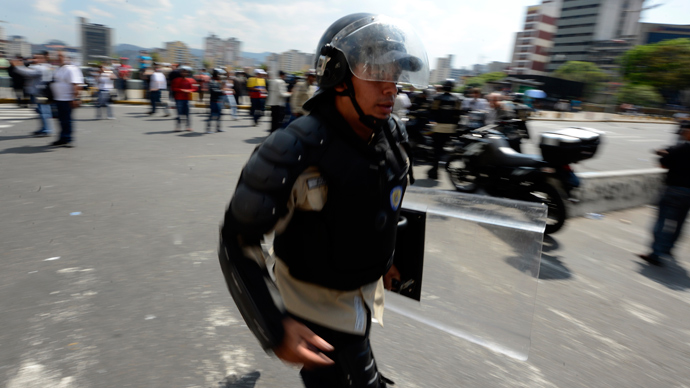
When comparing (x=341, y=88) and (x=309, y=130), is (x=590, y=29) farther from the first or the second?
(x=309, y=130)

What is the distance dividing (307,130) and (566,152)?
4595 mm

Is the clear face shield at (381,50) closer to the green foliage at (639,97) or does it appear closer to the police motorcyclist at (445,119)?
the police motorcyclist at (445,119)

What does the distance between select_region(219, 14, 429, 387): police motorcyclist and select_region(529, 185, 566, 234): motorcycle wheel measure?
412 centimetres

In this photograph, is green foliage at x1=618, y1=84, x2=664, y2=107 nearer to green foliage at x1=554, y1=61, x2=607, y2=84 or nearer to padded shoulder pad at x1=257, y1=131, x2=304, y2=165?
green foliage at x1=554, y1=61, x2=607, y2=84

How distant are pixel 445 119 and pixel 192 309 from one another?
250 inches

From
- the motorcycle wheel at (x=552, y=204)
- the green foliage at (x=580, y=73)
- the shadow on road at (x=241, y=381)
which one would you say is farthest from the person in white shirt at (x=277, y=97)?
the green foliage at (x=580, y=73)

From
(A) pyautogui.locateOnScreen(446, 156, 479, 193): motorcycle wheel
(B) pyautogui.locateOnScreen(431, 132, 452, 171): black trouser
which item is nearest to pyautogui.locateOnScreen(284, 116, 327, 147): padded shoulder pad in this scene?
(A) pyautogui.locateOnScreen(446, 156, 479, 193): motorcycle wheel

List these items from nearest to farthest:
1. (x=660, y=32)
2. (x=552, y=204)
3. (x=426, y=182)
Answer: (x=552, y=204) → (x=426, y=182) → (x=660, y=32)

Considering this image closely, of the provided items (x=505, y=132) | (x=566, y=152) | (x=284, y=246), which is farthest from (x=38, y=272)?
(x=505, y=132)

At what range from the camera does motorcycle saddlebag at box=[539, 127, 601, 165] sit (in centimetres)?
510

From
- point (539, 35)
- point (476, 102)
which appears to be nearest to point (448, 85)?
point (476, 102)

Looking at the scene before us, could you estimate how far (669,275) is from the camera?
4.70 metres

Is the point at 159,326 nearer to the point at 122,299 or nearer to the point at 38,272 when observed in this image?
the point at 122,299

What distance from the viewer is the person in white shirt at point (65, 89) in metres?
8.16
